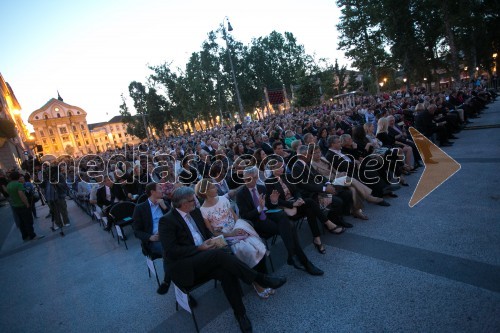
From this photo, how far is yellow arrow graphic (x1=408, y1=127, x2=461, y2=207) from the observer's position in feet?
17.3

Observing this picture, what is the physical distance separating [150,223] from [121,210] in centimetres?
190

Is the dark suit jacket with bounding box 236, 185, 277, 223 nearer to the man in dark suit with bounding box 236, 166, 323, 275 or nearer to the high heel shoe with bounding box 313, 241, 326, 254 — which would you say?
the man in dark suit with bounding box 236, 166, 323, 275

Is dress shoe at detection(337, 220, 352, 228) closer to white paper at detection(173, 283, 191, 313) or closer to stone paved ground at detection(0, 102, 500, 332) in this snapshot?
stone paved ground at detection(0, 102, 500, 332)

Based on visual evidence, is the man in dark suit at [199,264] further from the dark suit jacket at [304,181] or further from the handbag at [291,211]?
the dark suit jacket at [304,181]

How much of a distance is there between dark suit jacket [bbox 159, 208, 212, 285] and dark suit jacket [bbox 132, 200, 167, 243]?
102 cm

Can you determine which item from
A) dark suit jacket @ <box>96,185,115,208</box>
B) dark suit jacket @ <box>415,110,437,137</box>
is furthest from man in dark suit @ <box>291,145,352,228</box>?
dark suit jacket @ <box>415,110,437,137</box>

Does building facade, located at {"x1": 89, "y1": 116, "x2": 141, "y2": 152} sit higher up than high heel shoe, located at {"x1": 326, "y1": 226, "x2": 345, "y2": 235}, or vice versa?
building facade, located at {"x1": 89, "y1": 116, "x2": 141, "y2": 152}

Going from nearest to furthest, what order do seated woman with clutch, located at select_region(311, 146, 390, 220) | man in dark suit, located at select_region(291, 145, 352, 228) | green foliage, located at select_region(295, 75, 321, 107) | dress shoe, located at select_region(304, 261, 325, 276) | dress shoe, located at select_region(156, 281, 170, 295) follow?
dress shoe, located at select_region(304, 261, 325, 276)
dress shoe, located at select_region(156, 281, 170, 295)
man in dark suit, located at select_region(291, 145, 352, 228)
seated woman with clutch, located at select_region(311, 146, 390, 220)
green foliage, located at select_region(295, 75, 321, 107)

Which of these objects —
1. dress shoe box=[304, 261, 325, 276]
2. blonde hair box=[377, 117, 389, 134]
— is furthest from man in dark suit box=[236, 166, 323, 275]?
blonde hair box=[377, 117, 389, 134]

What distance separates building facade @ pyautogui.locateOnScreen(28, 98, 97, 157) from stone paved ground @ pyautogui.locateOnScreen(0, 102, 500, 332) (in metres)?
84.2

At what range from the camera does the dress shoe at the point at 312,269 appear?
334cm

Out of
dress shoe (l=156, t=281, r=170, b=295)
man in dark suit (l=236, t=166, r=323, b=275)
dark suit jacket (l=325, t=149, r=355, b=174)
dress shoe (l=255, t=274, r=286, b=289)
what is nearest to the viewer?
dress shoe (l=255, t=274, r=286, b=289)

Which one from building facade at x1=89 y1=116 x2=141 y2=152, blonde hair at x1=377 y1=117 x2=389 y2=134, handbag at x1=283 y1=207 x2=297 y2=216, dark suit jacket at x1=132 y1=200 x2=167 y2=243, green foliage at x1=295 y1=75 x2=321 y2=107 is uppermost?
building facade at x1=89 y1=116 x2=141 y2=152

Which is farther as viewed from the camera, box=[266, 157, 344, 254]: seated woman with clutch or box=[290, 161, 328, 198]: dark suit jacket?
box=[290, 161, 328, 198]: dark suit jacket
